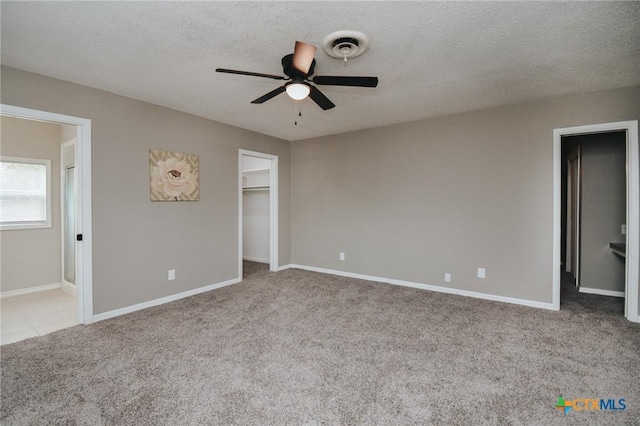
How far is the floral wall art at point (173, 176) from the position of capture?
3.75m

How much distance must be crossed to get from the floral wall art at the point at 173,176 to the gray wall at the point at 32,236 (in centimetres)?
204

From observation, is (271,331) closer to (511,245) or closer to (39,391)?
(39,391)

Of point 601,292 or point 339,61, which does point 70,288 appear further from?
point 601,292

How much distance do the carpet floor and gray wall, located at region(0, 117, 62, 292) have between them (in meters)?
2.06

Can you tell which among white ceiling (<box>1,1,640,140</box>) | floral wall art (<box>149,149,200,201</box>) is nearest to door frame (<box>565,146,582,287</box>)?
white ceiling (<box>1,1,640,140</box>)

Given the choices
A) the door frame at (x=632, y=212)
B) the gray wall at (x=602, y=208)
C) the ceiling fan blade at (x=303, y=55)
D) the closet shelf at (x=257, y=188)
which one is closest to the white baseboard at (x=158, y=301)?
the closet shelf at (x=257, y=188)

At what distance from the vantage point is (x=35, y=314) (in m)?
3.42

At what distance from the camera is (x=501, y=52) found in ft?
8.09

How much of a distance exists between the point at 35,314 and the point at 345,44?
14.6 feet

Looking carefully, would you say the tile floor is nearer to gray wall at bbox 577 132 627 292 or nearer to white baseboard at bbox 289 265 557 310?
white baseboard at bbox 289 265 557 310

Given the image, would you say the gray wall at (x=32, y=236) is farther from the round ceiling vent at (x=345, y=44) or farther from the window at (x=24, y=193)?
the round ceiling vent at (x=345, y=44)

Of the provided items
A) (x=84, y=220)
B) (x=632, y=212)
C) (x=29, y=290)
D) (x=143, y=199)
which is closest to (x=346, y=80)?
(x=143, y=199)

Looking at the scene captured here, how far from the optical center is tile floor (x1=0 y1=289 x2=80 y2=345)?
2.98 metres

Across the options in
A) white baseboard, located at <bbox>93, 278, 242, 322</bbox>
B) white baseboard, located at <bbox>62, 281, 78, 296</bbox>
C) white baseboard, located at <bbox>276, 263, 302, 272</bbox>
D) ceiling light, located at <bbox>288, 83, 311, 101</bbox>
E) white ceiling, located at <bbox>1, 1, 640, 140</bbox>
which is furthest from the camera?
white baseboard, located at <bbox>276, 263, 302, 272</bbox>
